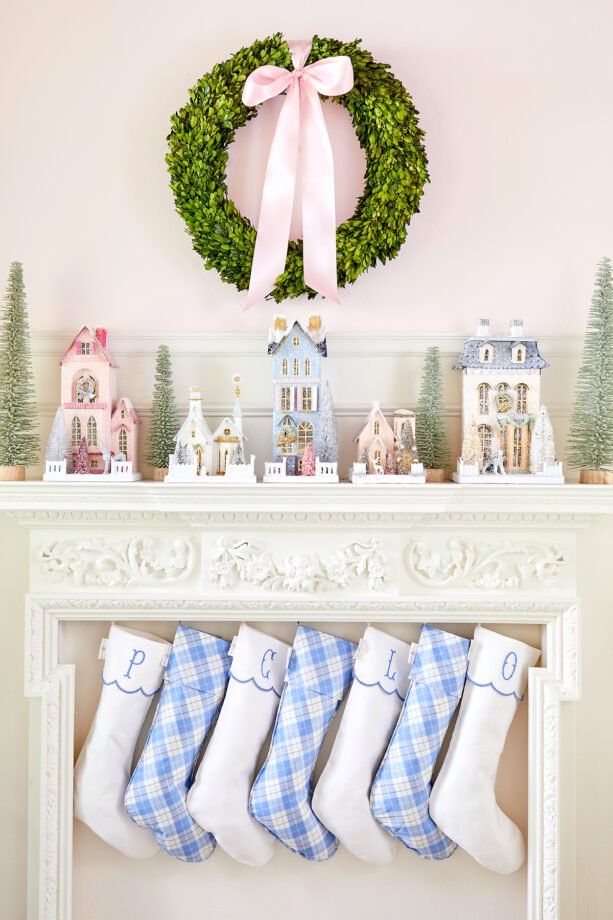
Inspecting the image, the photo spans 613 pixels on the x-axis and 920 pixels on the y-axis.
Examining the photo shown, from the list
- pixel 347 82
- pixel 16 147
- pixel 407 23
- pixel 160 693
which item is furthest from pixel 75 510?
pixel 407 23

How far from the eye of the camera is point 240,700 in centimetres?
197

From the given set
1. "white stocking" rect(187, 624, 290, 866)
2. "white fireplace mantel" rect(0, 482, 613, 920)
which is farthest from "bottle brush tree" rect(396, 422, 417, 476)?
"white stocking" rect(187, 624, 290, 866)

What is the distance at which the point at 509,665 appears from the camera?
1952mm

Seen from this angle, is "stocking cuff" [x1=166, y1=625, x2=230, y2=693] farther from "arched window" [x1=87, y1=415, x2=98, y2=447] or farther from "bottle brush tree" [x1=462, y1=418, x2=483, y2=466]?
"bottle brush tree" [x1=462, y1=418, x2=483, y2=466]

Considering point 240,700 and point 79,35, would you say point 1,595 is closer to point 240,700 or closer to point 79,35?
point 240,700

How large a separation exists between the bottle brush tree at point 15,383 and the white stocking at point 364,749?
1033mm

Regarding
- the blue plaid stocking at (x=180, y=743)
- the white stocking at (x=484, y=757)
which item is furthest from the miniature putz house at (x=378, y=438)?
the blue plaid stocking at (x=180, y=743)

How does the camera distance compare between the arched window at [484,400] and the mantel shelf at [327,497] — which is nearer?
the mantel shelf at [327,497]

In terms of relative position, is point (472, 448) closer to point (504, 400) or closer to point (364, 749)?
point (504, 400)

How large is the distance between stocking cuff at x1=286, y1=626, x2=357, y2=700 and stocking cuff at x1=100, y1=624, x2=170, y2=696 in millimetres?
363

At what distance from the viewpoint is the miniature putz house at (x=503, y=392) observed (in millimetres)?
1906

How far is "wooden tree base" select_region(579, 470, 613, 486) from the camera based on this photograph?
1.85 metres

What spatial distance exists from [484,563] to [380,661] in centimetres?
38

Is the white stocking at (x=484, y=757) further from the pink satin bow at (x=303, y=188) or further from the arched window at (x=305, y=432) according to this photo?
the pink satin bow at (x=303, y=188)
